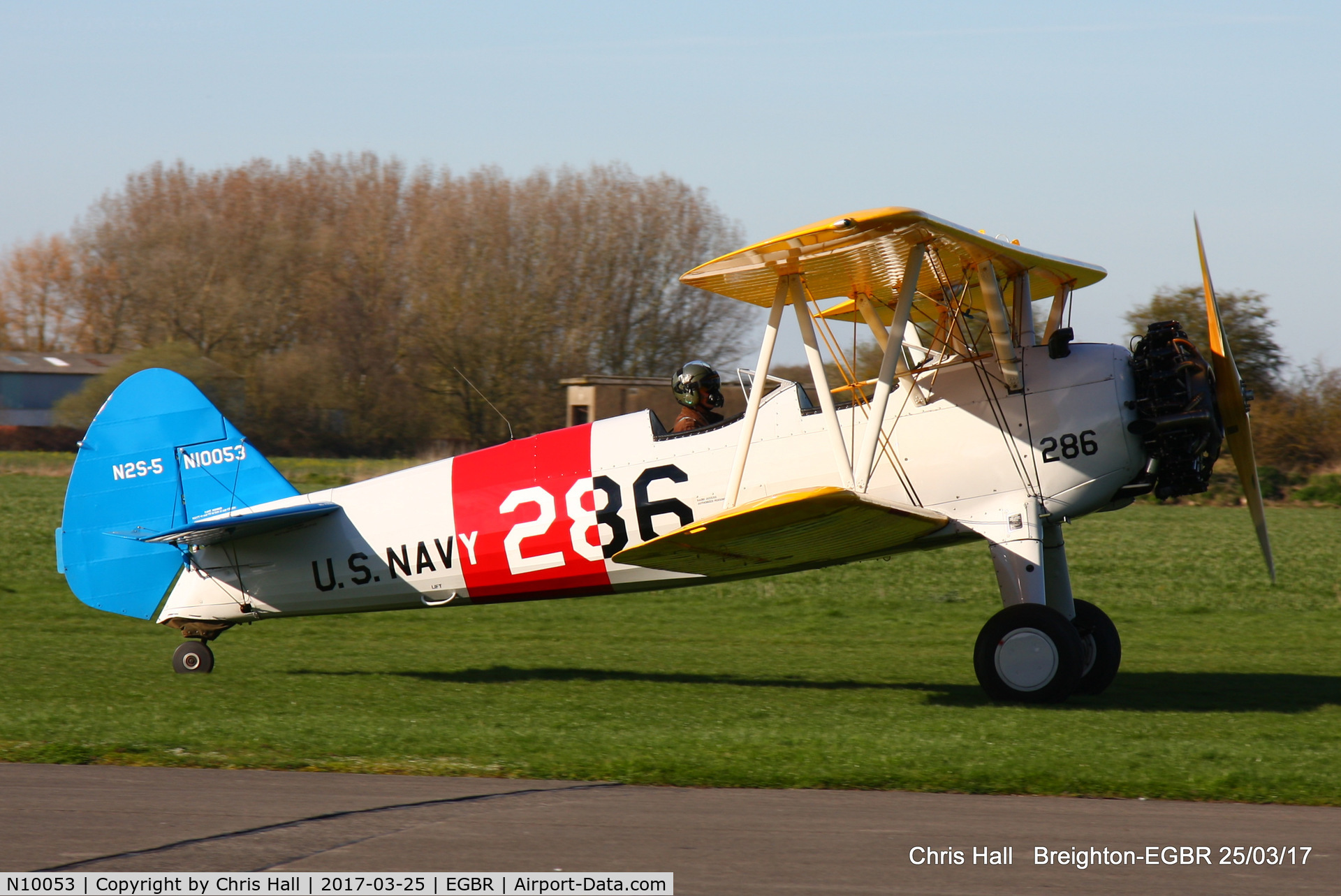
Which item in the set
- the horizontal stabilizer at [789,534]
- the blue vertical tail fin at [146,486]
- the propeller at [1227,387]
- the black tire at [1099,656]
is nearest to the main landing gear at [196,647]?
the blue vertical tail fin at [146,486]

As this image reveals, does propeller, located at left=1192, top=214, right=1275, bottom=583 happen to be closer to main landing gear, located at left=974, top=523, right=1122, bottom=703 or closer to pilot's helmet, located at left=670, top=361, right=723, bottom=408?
main landing gear, located at left=974, top=523, right=1122, bottom=703

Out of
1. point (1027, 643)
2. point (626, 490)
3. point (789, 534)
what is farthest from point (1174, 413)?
point (626, 490)

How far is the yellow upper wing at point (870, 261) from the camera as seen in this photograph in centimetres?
712

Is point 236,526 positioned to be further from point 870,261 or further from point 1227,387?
point 1227,387

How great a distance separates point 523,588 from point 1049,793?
4.69 metres

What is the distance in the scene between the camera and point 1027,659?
25.7ft

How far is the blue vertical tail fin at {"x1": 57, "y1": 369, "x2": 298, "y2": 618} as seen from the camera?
10.0 metres

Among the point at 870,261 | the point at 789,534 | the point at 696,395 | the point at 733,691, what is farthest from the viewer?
the point at 696,395

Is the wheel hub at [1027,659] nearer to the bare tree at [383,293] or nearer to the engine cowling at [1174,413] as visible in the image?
the engine cowling at [1174,413]

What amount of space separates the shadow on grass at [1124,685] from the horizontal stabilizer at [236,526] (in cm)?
129

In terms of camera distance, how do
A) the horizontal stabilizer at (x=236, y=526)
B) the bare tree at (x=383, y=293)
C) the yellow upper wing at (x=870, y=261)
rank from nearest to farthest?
the yellow upper wing at (x=870, y=261)
the horizontal stabilizer at (x=236, y=526)
the bare tree at (x=383, y=293)

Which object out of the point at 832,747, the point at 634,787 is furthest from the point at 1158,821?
the point at 634,787

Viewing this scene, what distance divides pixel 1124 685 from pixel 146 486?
7992 mm

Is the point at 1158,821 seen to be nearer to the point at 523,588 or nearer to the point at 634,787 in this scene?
the point at 634,787
